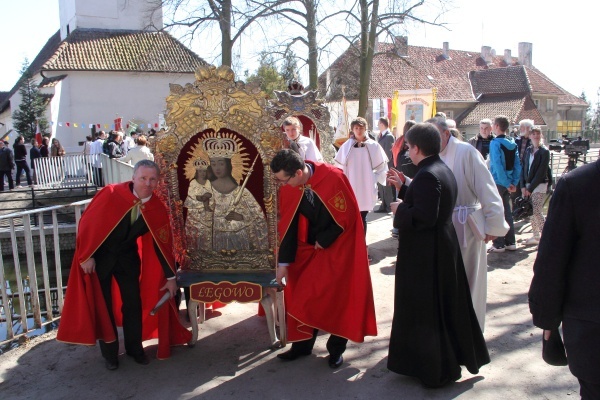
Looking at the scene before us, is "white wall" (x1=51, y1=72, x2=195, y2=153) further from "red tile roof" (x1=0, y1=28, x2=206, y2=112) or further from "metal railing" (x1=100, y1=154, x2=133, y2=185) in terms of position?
"metal railing" (x1=100, y1=154, x2=133, y2=185)

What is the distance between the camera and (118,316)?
4.59 meters

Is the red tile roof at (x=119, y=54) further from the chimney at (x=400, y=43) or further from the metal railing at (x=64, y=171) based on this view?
the chimney at (x=400, y=43)

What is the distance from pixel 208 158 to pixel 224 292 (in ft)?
3.73

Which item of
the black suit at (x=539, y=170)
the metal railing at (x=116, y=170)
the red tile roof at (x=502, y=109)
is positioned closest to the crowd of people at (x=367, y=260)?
the black suit at (x=539, y=170)

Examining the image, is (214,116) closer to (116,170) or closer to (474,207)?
(474,207)

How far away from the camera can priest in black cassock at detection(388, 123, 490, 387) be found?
3.48 m

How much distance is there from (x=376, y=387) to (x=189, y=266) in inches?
78.4

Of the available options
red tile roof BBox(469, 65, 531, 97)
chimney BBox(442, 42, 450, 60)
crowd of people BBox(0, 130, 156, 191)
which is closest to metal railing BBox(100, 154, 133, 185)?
crowd of people BBox(0, 130, 156, 191)

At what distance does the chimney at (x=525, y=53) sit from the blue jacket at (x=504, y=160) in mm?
55005

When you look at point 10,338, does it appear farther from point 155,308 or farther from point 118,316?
point 155,308

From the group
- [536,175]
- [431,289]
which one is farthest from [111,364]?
[536,175]

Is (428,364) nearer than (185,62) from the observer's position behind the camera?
Yes

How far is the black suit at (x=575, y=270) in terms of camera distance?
84.0 inches

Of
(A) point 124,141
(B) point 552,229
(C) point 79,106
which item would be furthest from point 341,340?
(C) point 79,106
